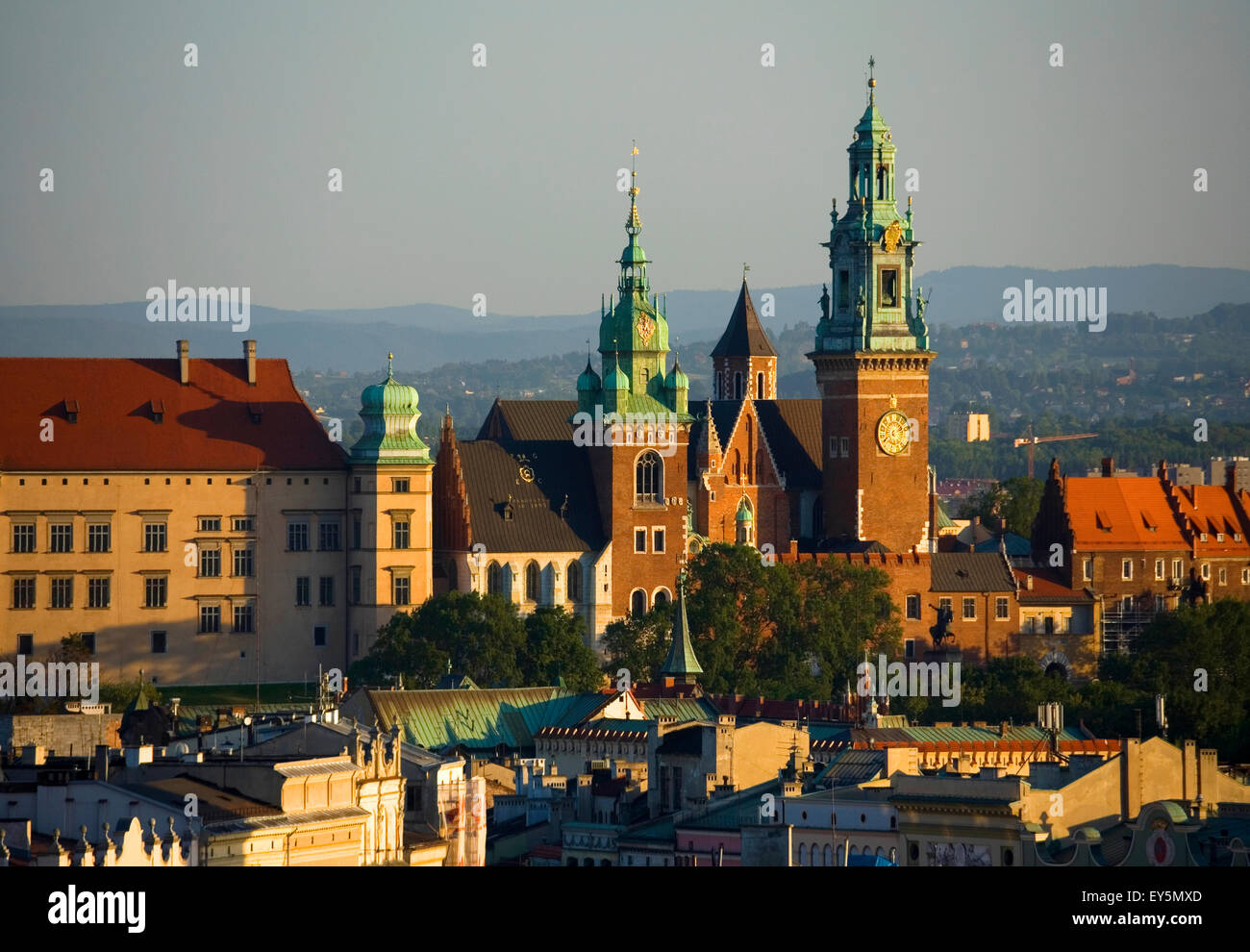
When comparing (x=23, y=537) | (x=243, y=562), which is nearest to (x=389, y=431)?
(x=243, y=562)

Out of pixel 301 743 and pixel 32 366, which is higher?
pixel 32 366

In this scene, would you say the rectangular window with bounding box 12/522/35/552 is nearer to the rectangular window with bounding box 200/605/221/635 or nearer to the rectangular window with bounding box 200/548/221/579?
the rectangular window with bounding box 200/548/221/579

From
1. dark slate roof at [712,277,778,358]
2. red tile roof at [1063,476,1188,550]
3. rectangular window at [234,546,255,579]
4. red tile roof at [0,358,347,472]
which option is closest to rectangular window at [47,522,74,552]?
red tile roof at [0,358,347,472]

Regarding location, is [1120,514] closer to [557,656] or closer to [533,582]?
[533,582]

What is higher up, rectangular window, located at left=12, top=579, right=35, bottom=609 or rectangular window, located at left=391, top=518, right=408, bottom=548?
rectangular window, located at left=391, top=518, right=408, bottom=548
